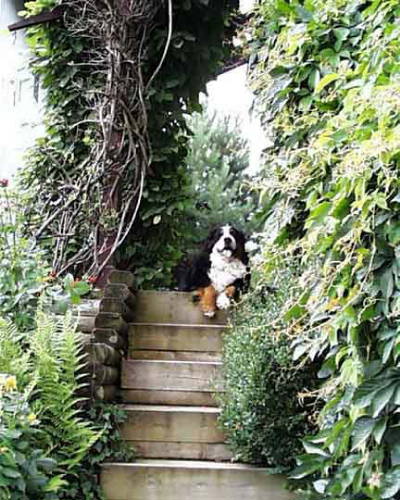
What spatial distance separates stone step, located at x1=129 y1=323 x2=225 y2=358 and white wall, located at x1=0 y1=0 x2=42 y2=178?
2.05 metres

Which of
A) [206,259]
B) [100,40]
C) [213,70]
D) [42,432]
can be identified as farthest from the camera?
[213,70]

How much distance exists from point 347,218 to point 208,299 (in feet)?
7.00

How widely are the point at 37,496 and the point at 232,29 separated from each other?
3.28 m

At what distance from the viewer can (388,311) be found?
1719 mm

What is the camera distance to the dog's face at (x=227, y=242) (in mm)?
3914

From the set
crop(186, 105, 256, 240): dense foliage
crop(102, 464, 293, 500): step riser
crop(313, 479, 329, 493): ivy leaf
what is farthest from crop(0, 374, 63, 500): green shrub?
crop(186, 105, 256, 240): dense foliage

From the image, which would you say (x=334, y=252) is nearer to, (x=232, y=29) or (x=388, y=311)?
(x=388, y=311)

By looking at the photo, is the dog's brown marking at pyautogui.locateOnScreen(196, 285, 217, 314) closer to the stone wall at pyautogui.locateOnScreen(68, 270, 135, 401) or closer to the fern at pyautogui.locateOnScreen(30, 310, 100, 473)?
the stone wall at pyautogui.locateOnScreen(68, 270, 135, 401)

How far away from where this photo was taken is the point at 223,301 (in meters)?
3.82

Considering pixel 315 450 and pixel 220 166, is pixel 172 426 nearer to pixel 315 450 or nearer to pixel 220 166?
pixel 315 450

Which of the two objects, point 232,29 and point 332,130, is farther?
point 232,29

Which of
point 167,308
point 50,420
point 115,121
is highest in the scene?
point 115,121

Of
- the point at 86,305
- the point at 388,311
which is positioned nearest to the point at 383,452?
the point at 388,311

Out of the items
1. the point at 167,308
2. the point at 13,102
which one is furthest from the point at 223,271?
the point at 13,102
